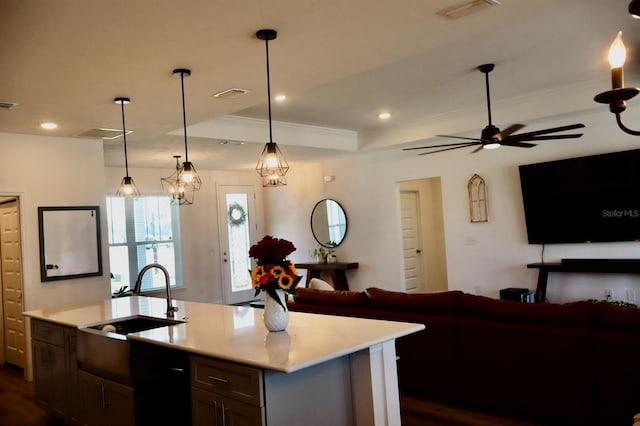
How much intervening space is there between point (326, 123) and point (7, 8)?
5.09 metres

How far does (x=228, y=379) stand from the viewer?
2.34 metres

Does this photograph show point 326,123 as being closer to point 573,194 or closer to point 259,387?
point 573,194

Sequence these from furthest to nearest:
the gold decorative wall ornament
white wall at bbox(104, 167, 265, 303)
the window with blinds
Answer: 1. white wall at bbox(104, 167, 265, 303)
2. the window with blinds
3. the gold decorative wall ornament

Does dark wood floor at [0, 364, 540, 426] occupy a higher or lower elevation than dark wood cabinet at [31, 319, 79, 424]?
lower

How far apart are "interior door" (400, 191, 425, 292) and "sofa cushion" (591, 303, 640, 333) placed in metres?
5.61

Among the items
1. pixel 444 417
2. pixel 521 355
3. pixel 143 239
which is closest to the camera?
pixel 521 355

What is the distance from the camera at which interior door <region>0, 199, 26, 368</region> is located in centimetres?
543

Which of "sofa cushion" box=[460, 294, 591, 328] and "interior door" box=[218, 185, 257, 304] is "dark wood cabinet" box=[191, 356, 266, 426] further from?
"interior door" box=[218, 185, 257, 304]

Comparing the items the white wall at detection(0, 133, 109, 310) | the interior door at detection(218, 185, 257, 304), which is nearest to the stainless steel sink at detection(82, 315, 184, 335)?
the white wall at detection(0, 133, 109, 310)

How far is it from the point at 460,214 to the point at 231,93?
4.46 meters

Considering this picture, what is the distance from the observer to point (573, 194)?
623 cm

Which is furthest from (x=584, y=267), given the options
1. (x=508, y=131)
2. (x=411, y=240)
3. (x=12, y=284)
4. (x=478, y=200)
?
(x=12, y=284)

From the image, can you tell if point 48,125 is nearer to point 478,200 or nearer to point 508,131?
point 508,131

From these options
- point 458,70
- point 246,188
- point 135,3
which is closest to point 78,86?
point 135,3
